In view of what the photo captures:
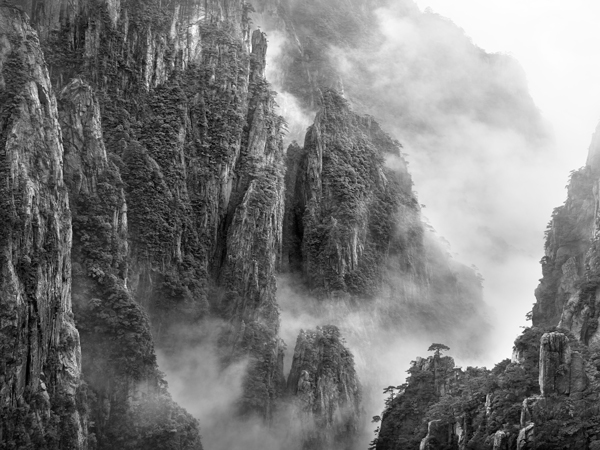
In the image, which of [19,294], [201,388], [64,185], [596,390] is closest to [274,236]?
[201,388]

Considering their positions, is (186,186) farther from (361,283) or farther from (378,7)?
(378,7)

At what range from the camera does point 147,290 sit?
118 metres

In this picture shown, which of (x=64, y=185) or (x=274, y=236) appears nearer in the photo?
(x=64, y=185)

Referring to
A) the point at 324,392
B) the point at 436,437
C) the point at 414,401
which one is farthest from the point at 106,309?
the point at 436,437

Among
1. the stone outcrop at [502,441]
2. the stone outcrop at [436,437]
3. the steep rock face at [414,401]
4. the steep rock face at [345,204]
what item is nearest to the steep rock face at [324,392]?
the steep rock face at [414,401]

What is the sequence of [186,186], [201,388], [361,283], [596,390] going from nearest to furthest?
1. [596,390]
2. [201,388]
3. [186,186]
4. [361,283]

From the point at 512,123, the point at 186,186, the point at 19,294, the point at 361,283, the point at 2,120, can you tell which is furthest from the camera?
the point at 512,123

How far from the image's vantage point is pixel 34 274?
96.9 m

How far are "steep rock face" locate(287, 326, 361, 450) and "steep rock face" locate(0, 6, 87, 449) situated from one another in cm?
2336

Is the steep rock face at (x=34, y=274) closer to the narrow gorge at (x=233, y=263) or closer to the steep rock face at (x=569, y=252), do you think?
the narrow gorge at (x=233, y=263)

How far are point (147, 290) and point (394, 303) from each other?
89.7ft

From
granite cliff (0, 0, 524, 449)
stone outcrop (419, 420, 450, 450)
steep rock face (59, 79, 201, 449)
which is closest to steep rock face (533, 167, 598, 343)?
granite cliff (0, 0, 524, 449)

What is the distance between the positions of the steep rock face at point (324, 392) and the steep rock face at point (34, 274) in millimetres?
23360

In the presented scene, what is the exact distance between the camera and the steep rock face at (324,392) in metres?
117
